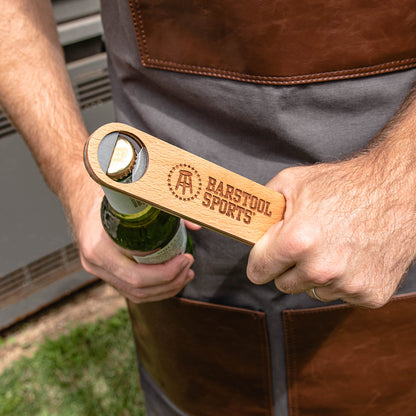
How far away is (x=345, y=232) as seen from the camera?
0.60 meters

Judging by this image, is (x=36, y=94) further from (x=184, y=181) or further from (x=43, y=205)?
(x=43, y=205)

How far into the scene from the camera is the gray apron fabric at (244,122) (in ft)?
2.37

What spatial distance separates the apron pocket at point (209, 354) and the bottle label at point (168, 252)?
153 mm

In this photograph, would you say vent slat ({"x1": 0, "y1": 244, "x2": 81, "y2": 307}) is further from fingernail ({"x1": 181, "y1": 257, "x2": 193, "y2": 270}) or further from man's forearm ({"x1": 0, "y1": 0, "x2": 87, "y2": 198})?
fingernail ({"x1": 181, "y1": 257, "x2": 193, "y2": 270})

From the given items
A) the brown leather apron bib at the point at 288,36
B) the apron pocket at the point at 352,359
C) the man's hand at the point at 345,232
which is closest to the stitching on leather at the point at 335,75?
the brown leather apron bib at the point at 288,36

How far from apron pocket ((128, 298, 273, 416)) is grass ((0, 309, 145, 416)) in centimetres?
105

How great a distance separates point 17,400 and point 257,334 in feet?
5.25

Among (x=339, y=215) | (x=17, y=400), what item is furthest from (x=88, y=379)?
(x=339, y=215)

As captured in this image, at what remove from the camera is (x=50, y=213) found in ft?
6.38

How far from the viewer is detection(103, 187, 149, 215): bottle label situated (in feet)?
1.82

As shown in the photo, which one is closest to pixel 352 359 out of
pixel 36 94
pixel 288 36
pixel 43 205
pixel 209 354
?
pixel 209 354

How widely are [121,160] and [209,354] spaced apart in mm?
565

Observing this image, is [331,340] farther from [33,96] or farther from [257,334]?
[33,96]

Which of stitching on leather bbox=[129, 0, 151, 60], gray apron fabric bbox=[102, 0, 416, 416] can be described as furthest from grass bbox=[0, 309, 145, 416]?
stitching on leather bbox=[129, 0, 151, 60]
